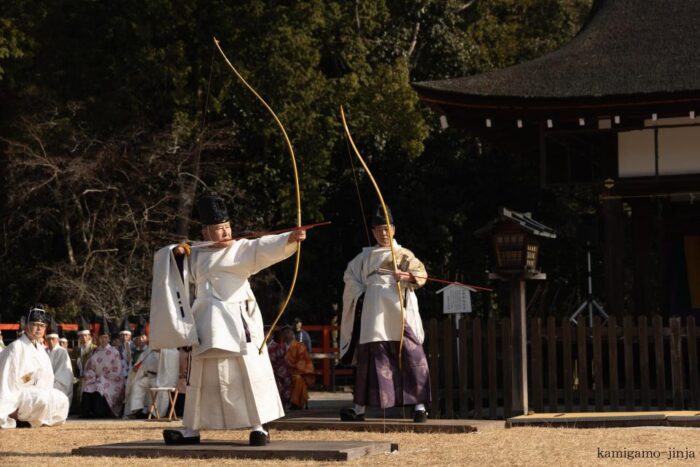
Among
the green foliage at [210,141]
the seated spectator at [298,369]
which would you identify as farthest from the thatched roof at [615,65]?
the green foliage at [210,141]

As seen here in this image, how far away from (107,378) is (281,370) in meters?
2.23

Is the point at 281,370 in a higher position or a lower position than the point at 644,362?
lower

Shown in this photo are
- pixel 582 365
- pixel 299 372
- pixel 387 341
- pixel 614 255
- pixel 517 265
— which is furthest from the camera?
pixel 299 372

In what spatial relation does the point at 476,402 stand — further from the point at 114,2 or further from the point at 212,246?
the point at 114,2

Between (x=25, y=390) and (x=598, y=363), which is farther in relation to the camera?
(x=25, y=390)

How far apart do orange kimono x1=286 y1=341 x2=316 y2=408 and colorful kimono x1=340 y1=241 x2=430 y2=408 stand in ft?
14.6

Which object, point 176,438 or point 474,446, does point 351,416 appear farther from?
point 176,438

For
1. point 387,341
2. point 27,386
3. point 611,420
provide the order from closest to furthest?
point 611,420
point 387,341
point 27,386

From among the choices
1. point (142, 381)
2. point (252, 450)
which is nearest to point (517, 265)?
point (252, 450)

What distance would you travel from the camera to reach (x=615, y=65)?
15.2 meters

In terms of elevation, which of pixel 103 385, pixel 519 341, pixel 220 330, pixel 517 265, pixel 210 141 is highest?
pixel 210 141

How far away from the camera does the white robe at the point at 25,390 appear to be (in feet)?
43.3

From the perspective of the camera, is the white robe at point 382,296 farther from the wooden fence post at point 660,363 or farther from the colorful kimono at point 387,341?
the wooden fence post at point 660,363

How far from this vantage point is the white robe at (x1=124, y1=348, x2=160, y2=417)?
15.6 metres
